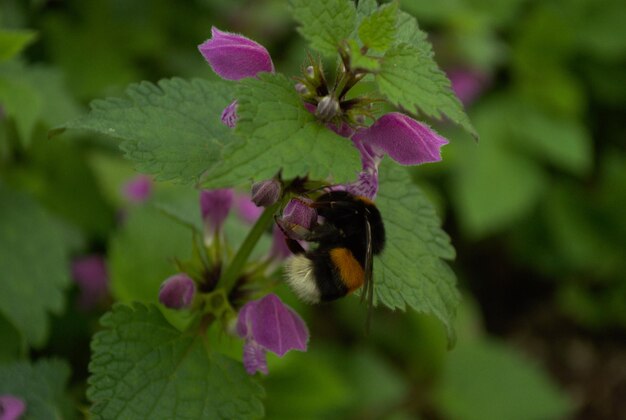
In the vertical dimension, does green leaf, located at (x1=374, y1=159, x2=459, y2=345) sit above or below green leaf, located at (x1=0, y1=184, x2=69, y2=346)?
above

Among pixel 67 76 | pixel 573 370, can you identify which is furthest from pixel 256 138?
pixel 573 370

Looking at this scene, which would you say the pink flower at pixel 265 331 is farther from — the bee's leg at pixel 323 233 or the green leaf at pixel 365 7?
the green leaf at pixel 365 7

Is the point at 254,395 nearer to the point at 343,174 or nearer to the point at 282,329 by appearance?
the point at 282,329

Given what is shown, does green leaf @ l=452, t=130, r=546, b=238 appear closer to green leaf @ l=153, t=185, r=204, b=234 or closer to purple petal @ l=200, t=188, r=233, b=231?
green leaf @ l=153, t=185, r=204, b=234

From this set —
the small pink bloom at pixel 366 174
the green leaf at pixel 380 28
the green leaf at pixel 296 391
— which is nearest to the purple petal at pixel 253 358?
the small pink bloom at pixel 366 174

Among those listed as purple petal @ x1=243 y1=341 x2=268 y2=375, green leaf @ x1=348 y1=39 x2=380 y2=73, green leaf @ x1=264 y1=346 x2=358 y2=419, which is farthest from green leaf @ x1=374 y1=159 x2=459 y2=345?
green leaf @ x1=264 y1=346 x2=358 y2=419

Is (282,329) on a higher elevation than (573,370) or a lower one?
higher
